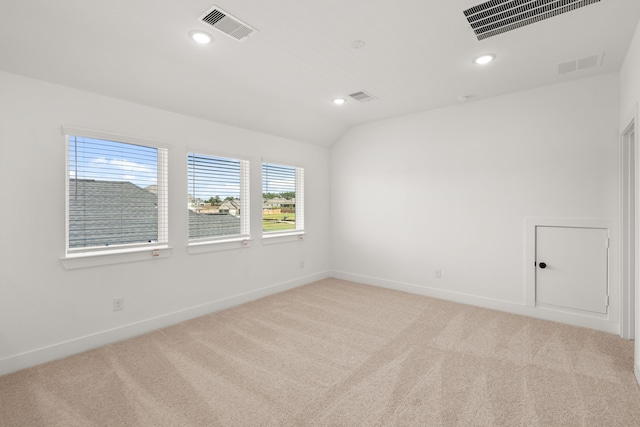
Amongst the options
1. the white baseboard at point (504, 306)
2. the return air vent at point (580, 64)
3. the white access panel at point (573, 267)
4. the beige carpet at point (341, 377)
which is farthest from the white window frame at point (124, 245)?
the white access panel at point (573, 267)

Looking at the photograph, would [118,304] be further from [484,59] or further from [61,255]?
[484,59]

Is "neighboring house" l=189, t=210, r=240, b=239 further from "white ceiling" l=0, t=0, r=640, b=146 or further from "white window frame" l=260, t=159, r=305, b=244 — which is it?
"white ceiling" l=0, t=0, r=640, b=146

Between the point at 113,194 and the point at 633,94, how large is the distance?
502cm

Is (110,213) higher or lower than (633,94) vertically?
lower

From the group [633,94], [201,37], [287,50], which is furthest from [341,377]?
[633,94]

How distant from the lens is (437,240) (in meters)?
4.51

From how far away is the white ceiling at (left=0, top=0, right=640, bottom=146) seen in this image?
2.18m

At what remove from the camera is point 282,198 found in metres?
5.05

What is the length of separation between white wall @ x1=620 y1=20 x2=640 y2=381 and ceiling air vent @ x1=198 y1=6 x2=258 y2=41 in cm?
316

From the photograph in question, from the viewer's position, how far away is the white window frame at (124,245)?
9.37 ft

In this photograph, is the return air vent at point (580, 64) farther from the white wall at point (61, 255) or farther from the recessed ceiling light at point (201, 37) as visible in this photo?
the white wall at point (61, 255)

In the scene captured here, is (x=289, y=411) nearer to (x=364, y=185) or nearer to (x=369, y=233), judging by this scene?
(x=369, y=233)

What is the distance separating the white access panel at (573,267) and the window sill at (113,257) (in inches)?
179

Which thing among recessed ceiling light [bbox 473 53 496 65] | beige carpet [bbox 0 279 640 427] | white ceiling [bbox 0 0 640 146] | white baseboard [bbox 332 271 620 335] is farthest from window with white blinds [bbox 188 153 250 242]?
recessed ceiling light [bbox 473 53 496 65]
